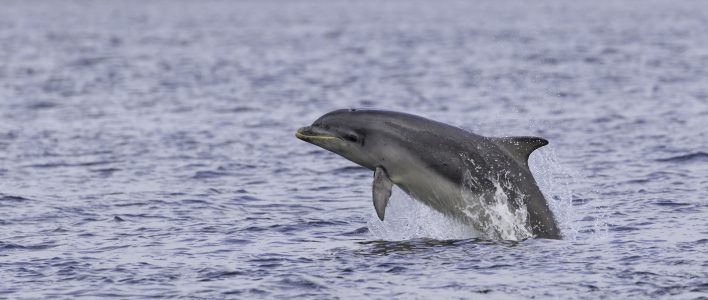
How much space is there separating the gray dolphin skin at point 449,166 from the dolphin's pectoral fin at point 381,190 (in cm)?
1

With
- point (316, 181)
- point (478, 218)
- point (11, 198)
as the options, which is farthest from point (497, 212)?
point (11, 198)

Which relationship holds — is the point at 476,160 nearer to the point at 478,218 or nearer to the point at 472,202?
the point at 472,202

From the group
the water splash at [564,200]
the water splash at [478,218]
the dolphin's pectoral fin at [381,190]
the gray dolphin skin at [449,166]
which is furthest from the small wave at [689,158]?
the dolphin's pectoral fin at [381,190]

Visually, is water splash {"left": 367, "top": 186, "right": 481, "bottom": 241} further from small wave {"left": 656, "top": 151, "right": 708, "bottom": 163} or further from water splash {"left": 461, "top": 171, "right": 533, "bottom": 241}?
small wave {"left": 656, "top": 151, "right": 708, "bottom": 163}

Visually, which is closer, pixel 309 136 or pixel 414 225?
pixel 309 136

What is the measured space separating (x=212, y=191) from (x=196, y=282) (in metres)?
8.22

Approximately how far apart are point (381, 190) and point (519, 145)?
6.83 ft

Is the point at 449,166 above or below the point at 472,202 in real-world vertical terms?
above

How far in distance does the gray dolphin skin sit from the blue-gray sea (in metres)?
0.43

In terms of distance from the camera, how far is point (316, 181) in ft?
89.9

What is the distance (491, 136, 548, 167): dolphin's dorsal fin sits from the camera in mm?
19500

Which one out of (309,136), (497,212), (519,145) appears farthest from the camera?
(309,136)

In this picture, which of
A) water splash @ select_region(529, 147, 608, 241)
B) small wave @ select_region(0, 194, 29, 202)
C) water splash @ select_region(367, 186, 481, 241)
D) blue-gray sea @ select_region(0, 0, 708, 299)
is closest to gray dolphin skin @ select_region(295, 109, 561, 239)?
water splash @ select_region(367, 186, 481, 241)

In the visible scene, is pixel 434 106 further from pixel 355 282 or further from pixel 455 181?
pixel 355 282
